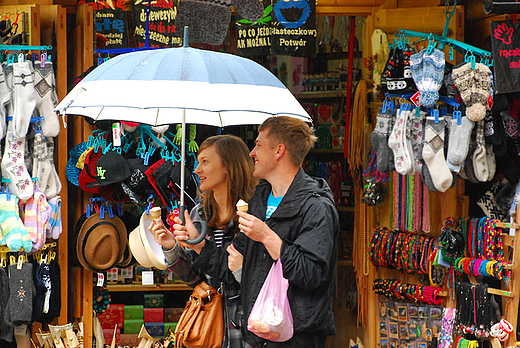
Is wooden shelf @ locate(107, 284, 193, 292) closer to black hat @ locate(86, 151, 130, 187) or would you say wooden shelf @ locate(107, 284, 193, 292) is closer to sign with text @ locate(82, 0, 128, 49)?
black hat @ locate(86, 151, 130, 187)

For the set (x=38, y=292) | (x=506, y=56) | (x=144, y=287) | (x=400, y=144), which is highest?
(x=506, y=56)

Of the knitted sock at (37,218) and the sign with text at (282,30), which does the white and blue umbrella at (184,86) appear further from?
the sign with text at (282,30)

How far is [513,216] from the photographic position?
504 cm

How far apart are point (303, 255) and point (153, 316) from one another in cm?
373

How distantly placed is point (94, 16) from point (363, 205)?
2596 millimetres

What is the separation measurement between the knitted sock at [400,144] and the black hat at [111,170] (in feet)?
6.16

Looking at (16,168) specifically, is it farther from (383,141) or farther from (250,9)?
(383,141)

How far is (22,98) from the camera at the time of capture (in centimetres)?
529

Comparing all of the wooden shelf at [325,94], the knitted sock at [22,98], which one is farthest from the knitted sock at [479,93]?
the knitted sock at [22,98]

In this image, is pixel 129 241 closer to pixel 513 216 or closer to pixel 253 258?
pixel 253 258

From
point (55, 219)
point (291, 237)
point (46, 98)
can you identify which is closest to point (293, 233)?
point (291, 237)

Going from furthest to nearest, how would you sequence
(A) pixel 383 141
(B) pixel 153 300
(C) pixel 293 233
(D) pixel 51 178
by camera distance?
1. (B) pixel 153 300
2. (D) pixel 51 178
3. (A) pixel 383 141
4. (C) pixel 293 233

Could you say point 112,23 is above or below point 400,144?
above

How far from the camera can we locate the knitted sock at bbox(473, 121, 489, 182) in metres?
5.05
